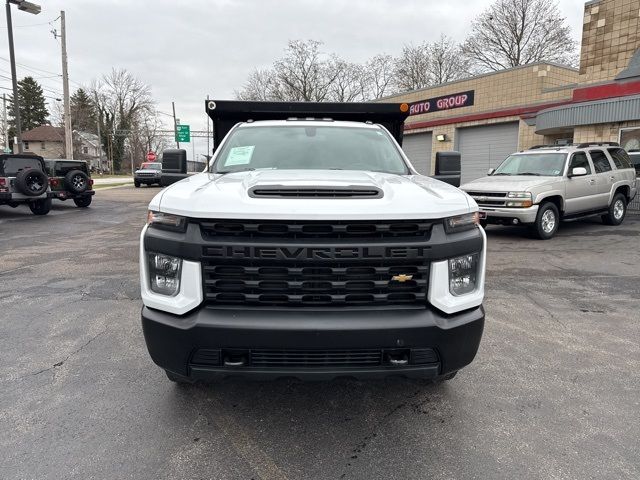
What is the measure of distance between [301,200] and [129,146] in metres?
81.8

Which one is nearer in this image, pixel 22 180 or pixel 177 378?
pixel 177 378

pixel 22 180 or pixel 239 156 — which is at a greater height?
pixel 239 156

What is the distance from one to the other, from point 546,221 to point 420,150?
1553cm

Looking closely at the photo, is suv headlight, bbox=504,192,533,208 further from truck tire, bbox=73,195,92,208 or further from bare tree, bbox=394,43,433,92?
bare tree, bbox=394,43,433,92

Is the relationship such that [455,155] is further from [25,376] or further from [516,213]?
[516,213]

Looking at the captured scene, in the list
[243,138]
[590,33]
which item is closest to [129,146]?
[590,33]

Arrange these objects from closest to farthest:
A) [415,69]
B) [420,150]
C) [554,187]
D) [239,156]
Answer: [239,156] → [554,187] → [420,150] → [415,69]

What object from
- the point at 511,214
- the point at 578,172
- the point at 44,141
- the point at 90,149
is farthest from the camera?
the point at 90,149

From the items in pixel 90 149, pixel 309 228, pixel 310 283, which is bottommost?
pixel 310 283

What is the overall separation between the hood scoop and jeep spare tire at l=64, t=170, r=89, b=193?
52.0ft

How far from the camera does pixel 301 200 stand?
2436mm

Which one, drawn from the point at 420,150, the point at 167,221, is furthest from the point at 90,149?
the point at 167,221

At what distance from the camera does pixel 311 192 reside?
8.31 feet

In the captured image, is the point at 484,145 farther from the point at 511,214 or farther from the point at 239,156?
the point at 239,156
